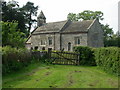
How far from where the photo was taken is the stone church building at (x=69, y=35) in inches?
1319

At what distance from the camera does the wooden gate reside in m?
16.1

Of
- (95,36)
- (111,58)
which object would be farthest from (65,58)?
(95,36)

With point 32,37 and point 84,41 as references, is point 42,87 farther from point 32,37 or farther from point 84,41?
point 32,37

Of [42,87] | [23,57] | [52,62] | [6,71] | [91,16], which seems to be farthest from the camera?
[91,16]

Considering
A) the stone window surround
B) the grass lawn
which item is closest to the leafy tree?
the stone window surround

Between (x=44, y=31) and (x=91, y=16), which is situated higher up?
(x=91, y=16)

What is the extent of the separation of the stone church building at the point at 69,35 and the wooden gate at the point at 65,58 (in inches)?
675

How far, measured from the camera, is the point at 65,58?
16.2 m

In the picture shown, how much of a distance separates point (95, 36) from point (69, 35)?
23.4 feet

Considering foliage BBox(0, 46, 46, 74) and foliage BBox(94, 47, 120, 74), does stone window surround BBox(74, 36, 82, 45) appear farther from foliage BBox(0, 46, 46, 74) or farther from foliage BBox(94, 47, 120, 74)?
foliage BBox(0, 46, 46, 74)

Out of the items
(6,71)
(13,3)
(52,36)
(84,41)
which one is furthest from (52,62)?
(13,3)

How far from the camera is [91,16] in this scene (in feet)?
180

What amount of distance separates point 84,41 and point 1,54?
25.3 m

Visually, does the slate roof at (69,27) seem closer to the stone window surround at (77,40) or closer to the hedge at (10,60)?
the stone window surround at (77,40)
